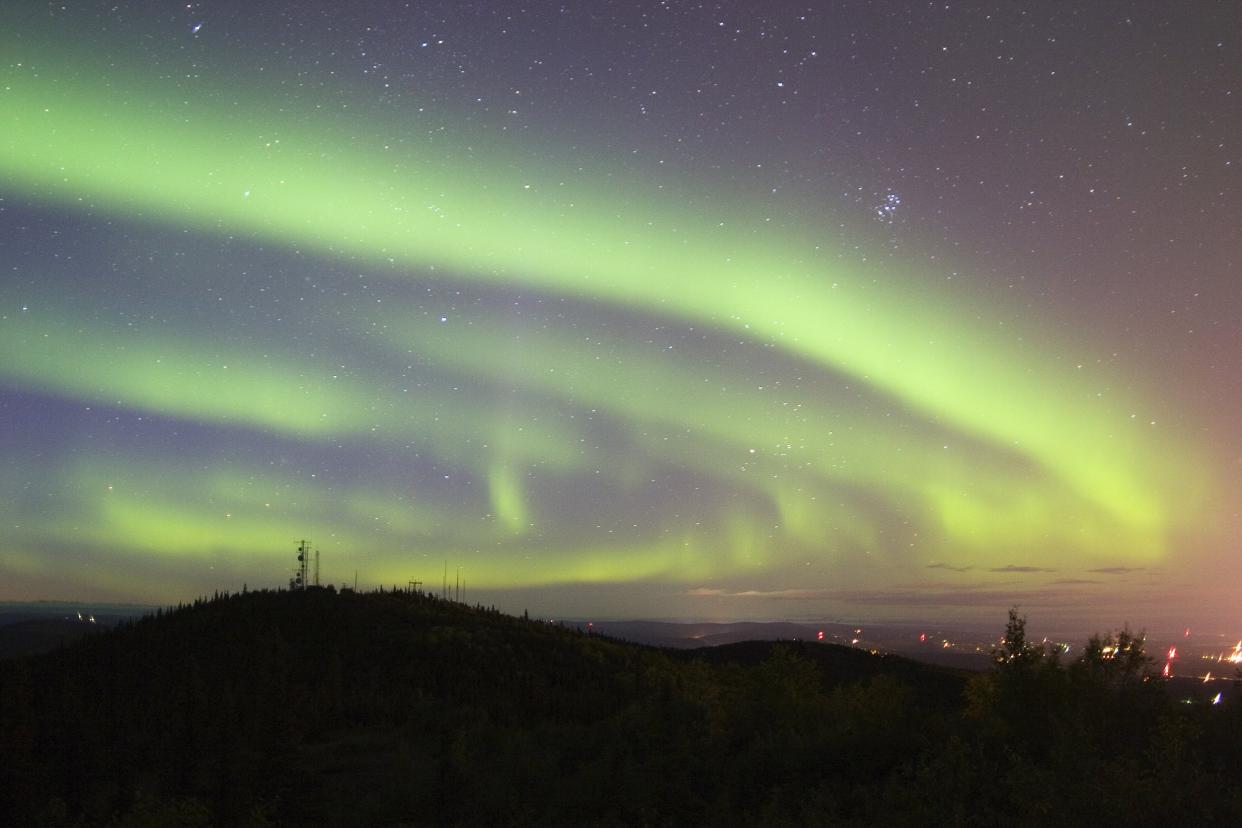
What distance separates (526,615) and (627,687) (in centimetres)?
4445

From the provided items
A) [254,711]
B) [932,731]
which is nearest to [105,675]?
[254,711]

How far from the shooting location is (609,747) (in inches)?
1169

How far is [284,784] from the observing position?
2950 centimetres

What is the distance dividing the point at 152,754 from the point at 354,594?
5468 centimetres

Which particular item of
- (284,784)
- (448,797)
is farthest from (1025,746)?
(284,784)

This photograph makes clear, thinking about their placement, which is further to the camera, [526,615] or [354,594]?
[526,615]

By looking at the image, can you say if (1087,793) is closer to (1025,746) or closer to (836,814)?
(836,814)

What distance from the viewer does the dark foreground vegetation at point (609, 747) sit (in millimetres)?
18125

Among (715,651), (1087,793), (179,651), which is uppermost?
(1087,793)

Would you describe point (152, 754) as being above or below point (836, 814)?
below

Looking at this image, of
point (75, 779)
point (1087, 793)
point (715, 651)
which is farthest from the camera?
point (715, 651)

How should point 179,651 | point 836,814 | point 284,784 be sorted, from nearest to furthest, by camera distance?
point 836,814 < point 284,784 < point 179,651

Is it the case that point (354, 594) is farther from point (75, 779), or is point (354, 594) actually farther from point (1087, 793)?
point (1087, 793)

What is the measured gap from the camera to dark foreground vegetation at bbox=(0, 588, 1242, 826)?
18.1 m
